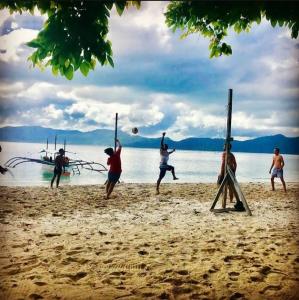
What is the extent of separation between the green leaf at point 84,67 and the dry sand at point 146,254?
2512mm

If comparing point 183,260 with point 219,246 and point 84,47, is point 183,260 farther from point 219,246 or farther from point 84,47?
point 84,47

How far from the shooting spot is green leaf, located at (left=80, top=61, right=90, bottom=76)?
130 inches

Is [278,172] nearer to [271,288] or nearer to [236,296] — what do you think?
[271,288]

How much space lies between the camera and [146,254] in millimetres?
5219

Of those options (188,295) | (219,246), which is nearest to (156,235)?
(219,246)

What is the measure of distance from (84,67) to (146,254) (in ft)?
10.5

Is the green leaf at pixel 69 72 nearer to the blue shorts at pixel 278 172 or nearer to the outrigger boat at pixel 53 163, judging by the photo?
the blue shorts at pixel 278 172

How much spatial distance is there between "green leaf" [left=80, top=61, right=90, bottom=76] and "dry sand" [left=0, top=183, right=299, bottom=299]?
251 cm

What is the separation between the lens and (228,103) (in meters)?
9.31

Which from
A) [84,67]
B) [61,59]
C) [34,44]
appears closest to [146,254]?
[84,67]

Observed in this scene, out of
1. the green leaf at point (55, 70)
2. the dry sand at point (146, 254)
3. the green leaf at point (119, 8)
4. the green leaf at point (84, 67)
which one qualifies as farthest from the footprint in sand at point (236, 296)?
the green leaf at point (119, 8)

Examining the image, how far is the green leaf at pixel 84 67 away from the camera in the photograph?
329 cm

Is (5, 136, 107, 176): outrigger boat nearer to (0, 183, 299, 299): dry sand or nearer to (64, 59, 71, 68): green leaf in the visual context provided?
(0, 183, 299, 299): dry sand

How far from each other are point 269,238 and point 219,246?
124 cm
